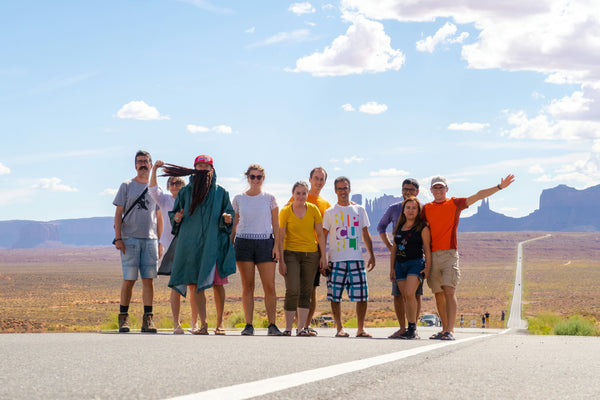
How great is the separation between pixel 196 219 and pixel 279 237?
1019mm

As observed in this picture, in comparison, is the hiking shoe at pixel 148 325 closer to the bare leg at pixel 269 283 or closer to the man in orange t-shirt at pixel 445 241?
the bare leg at pixel 269 283

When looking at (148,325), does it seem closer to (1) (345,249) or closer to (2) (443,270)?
(1) (345,249)

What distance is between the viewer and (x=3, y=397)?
3133 millimetres

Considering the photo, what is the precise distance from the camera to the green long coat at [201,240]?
27.6ft

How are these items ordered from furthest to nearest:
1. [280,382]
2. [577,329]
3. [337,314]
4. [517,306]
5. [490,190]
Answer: [517,306], [577,329], [337,314], [490,190], [280,382]

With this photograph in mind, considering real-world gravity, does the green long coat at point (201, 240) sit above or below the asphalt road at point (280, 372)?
above

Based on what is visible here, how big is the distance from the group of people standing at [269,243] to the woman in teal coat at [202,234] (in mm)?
12

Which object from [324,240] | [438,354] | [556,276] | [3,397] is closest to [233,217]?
[324,240]

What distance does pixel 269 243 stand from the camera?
848 centimetres

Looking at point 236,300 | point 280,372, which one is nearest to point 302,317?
point 280,372

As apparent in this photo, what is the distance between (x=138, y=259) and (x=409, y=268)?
3.37m

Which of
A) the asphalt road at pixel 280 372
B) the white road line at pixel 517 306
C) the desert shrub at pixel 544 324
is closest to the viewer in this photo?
the asphalt road at pixel 280 372

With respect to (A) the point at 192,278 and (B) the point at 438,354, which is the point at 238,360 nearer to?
(B) the point at 438,354

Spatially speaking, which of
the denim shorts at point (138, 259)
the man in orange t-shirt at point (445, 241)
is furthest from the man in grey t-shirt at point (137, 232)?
the man in orange t-shirt at point (445, 241)
